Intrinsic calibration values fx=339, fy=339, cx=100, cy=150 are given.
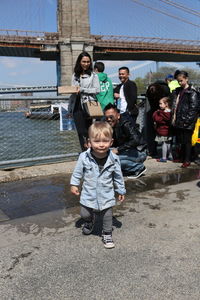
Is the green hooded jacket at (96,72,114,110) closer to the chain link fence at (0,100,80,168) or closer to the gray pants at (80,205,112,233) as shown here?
the chain link fence at (0,100,80,168)

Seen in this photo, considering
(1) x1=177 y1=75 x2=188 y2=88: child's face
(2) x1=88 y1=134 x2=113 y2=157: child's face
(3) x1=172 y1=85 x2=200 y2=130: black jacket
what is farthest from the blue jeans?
(2) x1=88 y1=134 x2=113 y2=157: child's face

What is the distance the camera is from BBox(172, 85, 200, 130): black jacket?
218 inches

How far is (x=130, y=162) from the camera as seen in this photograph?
4.89 meters

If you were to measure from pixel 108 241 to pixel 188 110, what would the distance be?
135 inches

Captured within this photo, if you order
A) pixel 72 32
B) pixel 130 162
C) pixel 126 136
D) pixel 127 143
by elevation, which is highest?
pixel 72 32

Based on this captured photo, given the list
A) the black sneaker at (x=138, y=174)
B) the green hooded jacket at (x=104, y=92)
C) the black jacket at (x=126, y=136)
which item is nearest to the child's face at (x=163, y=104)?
the green hooded jacket at (x=104, y=92)

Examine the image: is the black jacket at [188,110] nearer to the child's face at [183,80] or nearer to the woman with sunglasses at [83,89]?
the child's face at [183,80]

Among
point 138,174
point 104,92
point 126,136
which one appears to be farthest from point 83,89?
point 138,174

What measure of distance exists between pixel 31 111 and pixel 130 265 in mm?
3694

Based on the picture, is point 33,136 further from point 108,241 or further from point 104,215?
point 108,241

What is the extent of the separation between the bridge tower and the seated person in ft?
145

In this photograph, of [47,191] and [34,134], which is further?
[34,134]

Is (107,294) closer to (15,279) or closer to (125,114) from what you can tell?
(15,279)

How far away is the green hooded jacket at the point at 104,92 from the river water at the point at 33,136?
3.20 ft
